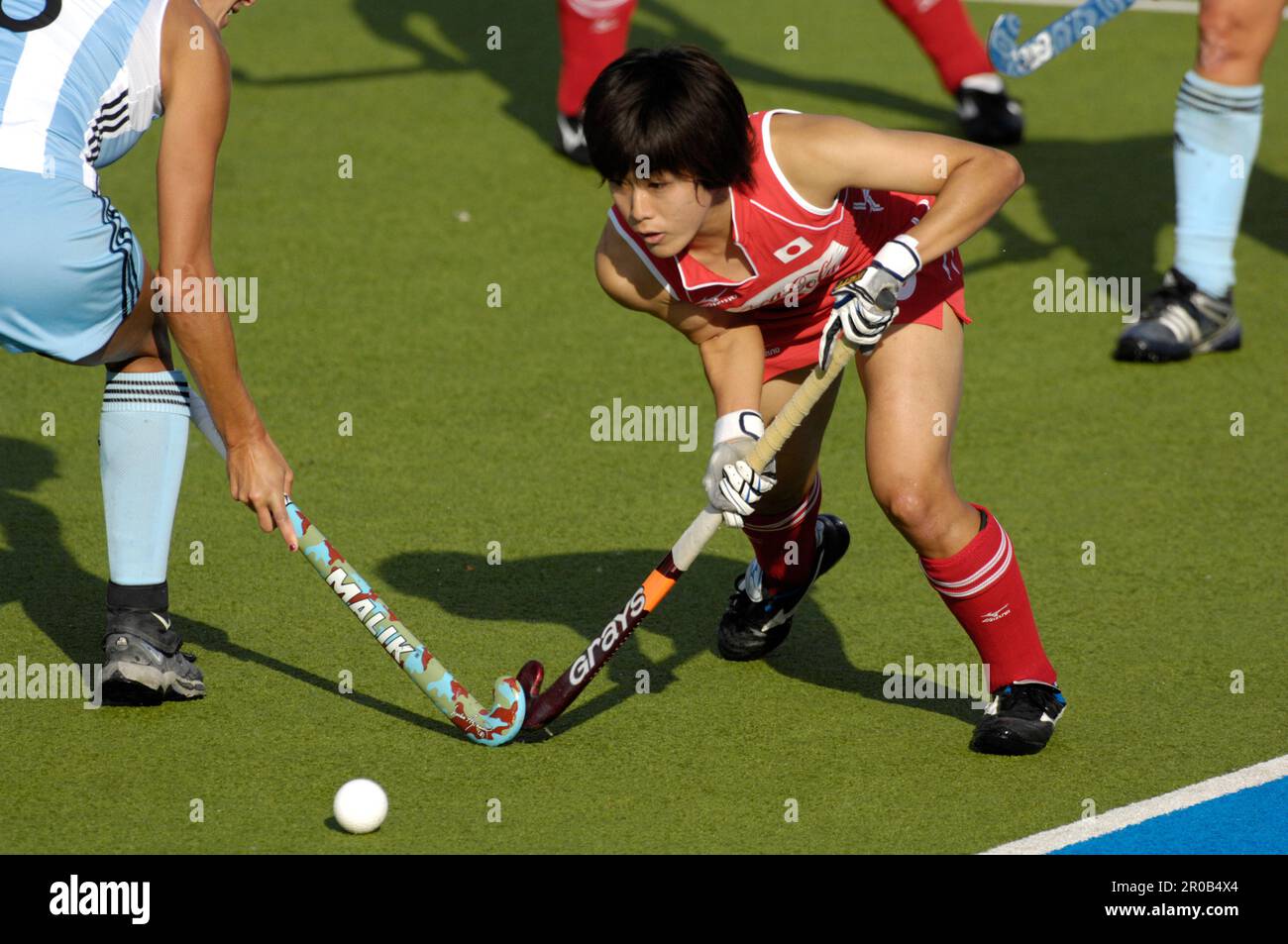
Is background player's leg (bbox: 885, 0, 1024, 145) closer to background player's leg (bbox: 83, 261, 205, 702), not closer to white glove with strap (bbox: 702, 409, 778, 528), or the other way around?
white glove with strap (bbox: 702, 409, 778, 528)

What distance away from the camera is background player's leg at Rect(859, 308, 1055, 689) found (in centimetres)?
337

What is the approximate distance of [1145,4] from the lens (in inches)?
360

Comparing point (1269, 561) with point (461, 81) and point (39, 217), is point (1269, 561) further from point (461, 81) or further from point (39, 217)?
point (461, 81)

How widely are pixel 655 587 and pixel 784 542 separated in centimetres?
52

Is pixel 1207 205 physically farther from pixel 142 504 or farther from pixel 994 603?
pixel 142 504

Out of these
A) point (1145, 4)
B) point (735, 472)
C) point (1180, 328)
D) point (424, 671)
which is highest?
point (1145, 4)

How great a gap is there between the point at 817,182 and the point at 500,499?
169cm

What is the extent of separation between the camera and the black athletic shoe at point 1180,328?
18.5 feet

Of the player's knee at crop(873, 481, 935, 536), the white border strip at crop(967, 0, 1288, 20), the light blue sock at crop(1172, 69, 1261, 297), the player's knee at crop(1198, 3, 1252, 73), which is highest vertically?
the white border strip at crop(967, 0, 1288, 20)

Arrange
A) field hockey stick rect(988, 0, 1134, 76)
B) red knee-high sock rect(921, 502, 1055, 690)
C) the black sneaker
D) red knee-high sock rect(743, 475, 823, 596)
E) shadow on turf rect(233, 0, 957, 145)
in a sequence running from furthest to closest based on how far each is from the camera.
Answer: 1. shadow on turf rect(233, 0, 957, 145)
2. field hockey stick rect(988, 0, 1134, 76)
3. red knee-high sock rect(743, 475, 823, 596)
4. the black sneaker
5. red knee-high sock rect(921, 502, 1055, 690)

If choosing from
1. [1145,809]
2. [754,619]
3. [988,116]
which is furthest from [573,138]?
[1145,809]

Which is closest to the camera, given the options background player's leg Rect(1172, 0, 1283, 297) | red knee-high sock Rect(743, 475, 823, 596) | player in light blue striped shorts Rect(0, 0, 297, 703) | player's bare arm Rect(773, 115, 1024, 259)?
player in light blue striped shorts Rect(0, 0, 297, 703)

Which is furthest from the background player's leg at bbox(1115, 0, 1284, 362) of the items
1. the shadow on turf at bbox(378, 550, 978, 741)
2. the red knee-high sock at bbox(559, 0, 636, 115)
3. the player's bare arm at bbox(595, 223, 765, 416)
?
the player's bare arm at bbox(595, 223, 765, 416)
